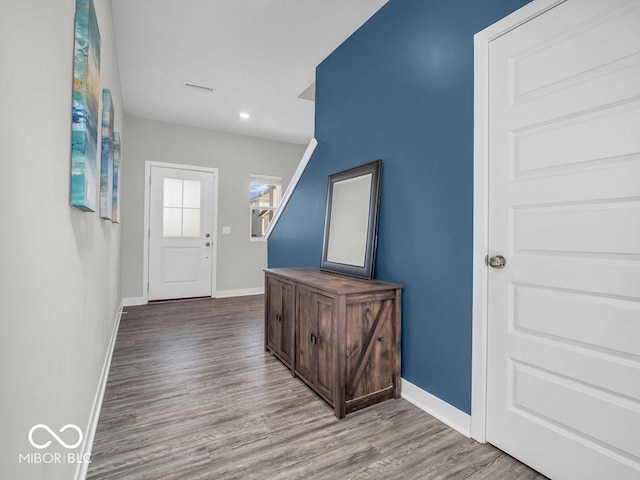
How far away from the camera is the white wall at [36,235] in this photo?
645 millimetres

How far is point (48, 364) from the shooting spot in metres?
0.94

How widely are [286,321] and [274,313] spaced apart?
0.27 m

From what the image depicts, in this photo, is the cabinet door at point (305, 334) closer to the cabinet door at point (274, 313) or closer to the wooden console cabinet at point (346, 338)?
the wooden console cabinet at point (346, 338)

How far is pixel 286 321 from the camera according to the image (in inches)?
103

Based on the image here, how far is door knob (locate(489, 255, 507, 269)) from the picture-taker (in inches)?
63.2

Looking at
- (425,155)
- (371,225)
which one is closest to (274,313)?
(371,225)

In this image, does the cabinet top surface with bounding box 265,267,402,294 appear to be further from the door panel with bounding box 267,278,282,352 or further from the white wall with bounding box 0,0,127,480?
the white wall with bounding box 0,0,127,480

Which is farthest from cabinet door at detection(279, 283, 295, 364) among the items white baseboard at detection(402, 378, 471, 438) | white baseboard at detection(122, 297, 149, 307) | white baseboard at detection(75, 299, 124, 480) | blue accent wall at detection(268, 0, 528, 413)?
white baseboard at detection(122, 297, 149, 307)

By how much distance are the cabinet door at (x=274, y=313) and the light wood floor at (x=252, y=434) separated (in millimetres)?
162

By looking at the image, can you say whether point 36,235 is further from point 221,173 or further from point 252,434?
point 221,173

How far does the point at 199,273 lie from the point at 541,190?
4942 millimetres

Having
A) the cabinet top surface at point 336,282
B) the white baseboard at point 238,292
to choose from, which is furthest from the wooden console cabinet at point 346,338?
Answer: the white baseboard at point 238,292

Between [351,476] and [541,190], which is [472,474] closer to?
[351,476]

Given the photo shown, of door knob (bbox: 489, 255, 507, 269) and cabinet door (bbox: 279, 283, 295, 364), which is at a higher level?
door knob (bbox: 489, 255, 507, 269)
